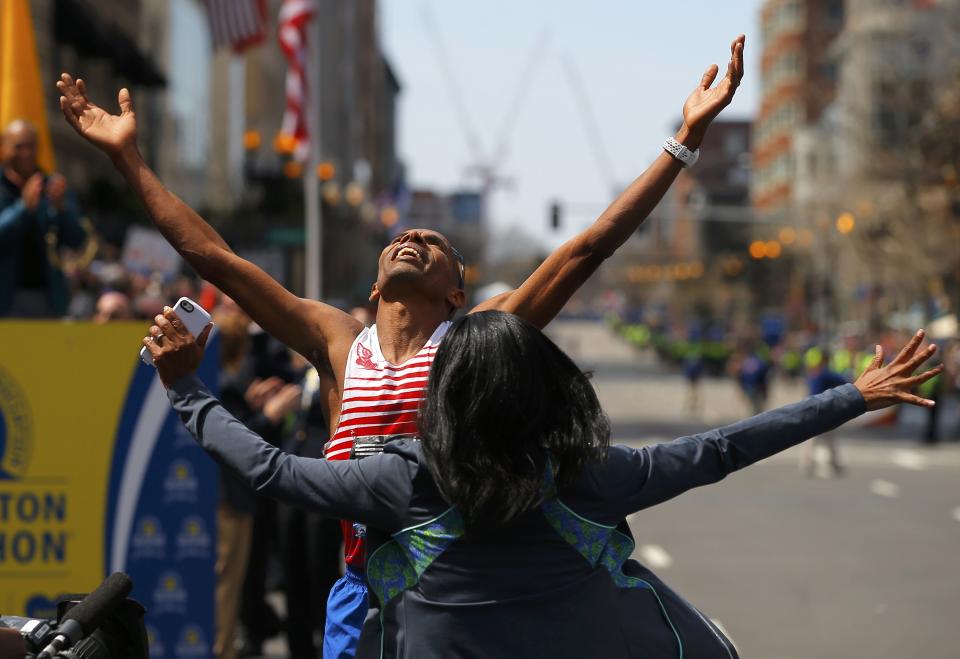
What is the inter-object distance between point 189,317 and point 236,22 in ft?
83.8

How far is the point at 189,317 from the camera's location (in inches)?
149

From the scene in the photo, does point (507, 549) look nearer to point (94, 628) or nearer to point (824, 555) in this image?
point (94, 628)

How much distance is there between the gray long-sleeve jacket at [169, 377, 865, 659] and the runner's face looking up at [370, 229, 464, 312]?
700 millimetres

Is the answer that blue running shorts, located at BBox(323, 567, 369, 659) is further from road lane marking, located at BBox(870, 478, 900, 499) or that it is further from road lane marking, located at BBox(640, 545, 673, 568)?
road lane marking, located at BBox(870, 478, 900, 499)

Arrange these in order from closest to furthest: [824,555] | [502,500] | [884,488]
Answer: [502,500], [824,555], [884,488]

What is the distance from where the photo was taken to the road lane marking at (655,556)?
1301cm

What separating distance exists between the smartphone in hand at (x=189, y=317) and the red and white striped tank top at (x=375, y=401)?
51cm

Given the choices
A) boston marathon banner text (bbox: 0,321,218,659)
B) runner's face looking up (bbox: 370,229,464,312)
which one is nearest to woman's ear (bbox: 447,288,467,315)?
runner's face looking up (bbox: 370,229,464,312)

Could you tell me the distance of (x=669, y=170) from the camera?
4621 mm

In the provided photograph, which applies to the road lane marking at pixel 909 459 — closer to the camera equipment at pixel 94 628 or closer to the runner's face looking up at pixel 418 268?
the runner's face looking up at pixel 418 268

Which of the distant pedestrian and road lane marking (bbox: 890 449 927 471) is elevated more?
the distant pedestrian

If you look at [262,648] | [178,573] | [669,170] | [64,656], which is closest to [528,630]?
[64,656]

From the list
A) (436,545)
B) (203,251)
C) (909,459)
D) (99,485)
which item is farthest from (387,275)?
(909,459)

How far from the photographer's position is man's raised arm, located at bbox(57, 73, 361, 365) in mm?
4520
